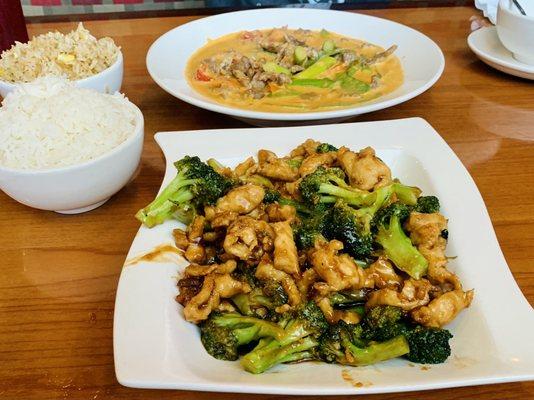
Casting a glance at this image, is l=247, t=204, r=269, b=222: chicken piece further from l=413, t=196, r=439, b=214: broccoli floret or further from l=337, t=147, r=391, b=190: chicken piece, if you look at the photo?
l=413, t=196, r=439, b=214: broccoli floret

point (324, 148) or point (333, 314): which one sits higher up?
point (324, 148)

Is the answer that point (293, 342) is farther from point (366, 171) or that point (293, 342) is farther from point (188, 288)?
point (366, 171)

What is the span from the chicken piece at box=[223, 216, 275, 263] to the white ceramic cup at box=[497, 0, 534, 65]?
6.25 ft

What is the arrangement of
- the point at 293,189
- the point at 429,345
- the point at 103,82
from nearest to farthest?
the point at 429,345 < the point at 293,189 < the point at 103,82

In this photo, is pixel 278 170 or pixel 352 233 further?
pixel 278 170

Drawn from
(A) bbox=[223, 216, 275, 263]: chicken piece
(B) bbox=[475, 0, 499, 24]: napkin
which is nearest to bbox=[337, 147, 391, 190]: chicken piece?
(A) bbox=[223, 216, 275, 263]: chicken piece

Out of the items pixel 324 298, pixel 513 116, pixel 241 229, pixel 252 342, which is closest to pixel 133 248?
pixel 241 229

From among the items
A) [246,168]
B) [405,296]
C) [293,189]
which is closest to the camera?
[405,296]

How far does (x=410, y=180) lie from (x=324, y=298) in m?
0.66

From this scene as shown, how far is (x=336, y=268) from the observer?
49.9 inches

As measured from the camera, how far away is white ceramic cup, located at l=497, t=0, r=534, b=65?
2.54 m

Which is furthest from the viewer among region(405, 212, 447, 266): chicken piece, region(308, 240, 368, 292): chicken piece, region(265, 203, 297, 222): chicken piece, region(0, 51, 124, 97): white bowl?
region(0, 51, 124, 97): white bowl

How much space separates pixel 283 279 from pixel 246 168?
531 mm

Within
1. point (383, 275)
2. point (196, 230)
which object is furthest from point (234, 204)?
point (383, 275)
